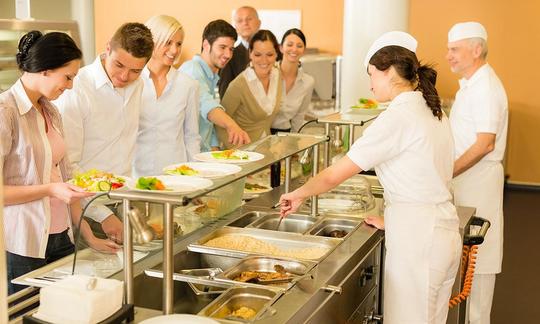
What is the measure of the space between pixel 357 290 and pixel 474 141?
1.48 meters

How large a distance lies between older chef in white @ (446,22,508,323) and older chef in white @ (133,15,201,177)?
137cm

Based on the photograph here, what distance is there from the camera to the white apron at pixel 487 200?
3588mm

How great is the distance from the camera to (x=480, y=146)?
350 centimetres

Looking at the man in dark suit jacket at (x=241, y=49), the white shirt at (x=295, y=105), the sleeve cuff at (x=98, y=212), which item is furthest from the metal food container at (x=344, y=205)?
the man in dark suit jacket at (x=241, y=49)

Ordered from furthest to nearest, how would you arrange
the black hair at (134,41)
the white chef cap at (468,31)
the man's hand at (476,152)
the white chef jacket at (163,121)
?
1. the white chef cap at (468,31)
2. the man's hand at (476,152)
3. the white chef jacket at (163,121)
4. the black hair at (134,41)

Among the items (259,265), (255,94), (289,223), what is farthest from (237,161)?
(255,94)

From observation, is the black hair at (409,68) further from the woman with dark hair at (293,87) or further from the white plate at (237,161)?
the woman with dark hair at (293,87)

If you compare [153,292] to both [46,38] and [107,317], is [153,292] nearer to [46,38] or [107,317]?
[107,317]

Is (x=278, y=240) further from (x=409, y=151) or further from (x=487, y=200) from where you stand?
(x=487, y=200)

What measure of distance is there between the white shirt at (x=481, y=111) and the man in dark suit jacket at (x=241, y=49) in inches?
68.9

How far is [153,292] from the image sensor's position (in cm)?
206

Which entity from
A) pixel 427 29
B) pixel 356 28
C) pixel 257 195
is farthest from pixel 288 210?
pixel 427 29

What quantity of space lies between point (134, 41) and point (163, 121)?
2.23 feet

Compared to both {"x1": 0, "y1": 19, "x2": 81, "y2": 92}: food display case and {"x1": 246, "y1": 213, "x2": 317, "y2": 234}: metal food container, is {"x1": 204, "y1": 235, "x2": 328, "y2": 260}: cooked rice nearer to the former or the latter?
{"x1": 246, "y1": 213, "x2": 317, "y2": 234}: metal food container
